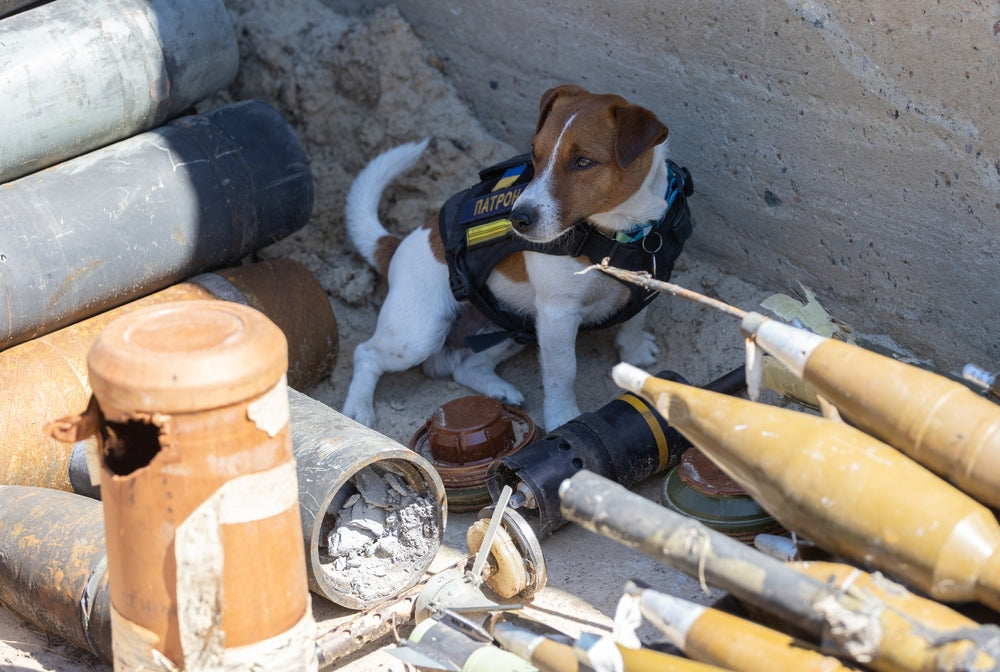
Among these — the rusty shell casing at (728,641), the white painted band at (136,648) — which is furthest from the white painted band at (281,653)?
the rusty shell casing at (728,641)

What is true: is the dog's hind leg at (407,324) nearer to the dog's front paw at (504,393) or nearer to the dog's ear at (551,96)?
the dog's front paw at (504,393)

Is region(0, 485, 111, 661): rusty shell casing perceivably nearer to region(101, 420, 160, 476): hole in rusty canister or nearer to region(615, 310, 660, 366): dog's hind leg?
region(101, 420, 160, 476): hole in rusty canister

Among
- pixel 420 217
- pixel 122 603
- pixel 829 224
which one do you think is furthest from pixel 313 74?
pixel 122 603

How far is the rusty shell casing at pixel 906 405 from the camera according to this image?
212 centimetres

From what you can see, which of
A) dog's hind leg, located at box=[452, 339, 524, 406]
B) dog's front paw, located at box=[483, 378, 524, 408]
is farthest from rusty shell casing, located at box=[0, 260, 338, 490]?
dog's front paw, located at box=[483, 378, 524, 408]

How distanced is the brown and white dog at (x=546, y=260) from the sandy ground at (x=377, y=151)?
15cm

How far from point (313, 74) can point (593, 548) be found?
2861 mm

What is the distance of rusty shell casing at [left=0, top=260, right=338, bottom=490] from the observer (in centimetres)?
342

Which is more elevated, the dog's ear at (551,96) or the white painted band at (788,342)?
the dog's ear at (551,96)

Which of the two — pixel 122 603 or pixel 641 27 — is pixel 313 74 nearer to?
pixel 641 27

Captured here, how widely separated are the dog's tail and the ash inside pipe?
1.62m

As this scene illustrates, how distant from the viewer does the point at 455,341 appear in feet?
15.0

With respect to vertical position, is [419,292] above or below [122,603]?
below

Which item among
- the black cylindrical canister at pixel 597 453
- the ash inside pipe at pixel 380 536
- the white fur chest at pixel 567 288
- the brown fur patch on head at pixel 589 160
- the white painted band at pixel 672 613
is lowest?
the ash inside pipe at pixel 380 536
